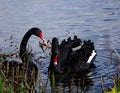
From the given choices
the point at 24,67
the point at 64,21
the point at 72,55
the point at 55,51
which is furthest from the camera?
the point at 64,21

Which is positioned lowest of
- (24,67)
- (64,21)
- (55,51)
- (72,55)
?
(72,55)

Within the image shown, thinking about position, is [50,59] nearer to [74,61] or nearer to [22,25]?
[74,61]

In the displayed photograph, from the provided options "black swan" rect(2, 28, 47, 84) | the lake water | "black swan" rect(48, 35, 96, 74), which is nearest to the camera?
"black swan" rect(2, 28, 47, 84)

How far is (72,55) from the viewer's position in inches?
335

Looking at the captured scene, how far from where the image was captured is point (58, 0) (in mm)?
12469

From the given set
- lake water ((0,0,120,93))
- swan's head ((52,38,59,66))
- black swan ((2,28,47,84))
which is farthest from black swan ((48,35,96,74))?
black swan ((2,28,47,84))

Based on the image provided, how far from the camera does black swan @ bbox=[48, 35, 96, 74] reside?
26.7ft

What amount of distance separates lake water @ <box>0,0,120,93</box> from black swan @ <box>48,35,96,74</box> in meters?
0.19

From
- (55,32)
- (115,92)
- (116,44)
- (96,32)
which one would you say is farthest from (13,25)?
(115,92)

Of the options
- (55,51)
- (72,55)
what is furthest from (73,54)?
(55,51)

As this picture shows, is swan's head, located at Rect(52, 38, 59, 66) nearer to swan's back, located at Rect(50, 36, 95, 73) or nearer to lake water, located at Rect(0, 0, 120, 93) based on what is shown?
swan's back, located at Rect(50, 36, 95, 73)

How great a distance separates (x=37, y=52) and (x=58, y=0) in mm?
4422

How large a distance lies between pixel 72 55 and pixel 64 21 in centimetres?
197

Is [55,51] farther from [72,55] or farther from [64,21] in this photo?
[64,21]
